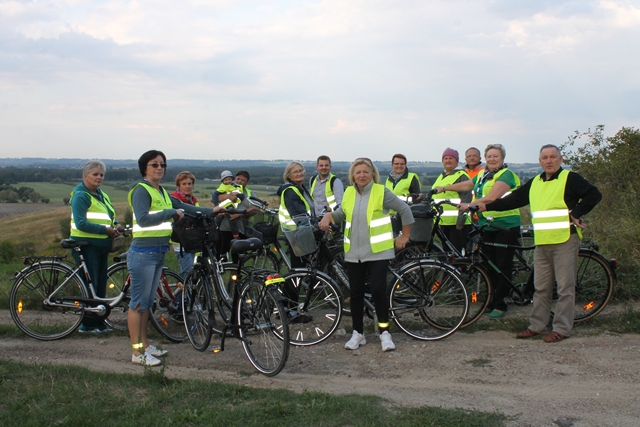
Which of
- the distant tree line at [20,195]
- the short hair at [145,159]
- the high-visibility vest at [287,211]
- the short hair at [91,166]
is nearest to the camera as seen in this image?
the short hair at [145,159]

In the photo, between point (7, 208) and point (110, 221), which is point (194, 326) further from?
point (7, 208)

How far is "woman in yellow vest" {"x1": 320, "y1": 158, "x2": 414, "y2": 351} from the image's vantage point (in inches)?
240

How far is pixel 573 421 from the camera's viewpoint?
4188 millimetres

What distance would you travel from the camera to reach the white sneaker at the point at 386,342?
6.05 metres

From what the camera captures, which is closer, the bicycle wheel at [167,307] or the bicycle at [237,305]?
the bicycle at [237,305]

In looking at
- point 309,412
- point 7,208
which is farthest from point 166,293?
point 7,208

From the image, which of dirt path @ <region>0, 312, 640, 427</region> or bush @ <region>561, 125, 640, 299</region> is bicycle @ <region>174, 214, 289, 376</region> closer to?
dirt path @ <region>0, 312, 640, 427</region>

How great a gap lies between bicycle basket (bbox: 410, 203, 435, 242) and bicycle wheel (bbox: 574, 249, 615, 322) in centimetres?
191

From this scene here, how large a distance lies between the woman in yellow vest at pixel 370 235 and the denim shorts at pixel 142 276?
1.90 m

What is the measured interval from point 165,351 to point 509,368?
364 centimetres

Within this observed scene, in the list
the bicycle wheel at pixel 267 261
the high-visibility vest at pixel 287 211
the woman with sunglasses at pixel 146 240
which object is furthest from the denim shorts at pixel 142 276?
the bicycle wheel at pixel 267 261

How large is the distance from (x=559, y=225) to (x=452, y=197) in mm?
2272

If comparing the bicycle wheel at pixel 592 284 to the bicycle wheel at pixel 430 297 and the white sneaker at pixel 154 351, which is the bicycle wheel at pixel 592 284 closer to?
the bicycle wheel at pixel 430 297

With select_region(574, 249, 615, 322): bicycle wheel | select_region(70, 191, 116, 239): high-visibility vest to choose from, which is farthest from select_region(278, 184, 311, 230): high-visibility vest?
select_region(574, 249, 615, 322): bicycle wheel
